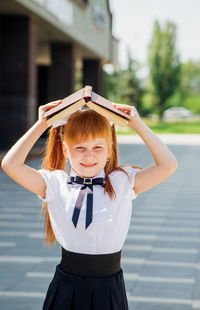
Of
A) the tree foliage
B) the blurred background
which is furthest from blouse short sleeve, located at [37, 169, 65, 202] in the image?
the tree foliage

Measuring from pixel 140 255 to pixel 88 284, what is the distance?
3.05 meters

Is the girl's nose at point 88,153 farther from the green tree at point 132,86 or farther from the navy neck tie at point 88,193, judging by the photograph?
the green tree at point 132,86

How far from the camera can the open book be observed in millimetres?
1971

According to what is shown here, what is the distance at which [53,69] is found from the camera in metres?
20.3

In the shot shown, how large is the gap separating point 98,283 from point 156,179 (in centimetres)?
51

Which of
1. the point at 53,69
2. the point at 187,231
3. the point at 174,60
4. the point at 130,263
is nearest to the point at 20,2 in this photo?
the point at 53,69

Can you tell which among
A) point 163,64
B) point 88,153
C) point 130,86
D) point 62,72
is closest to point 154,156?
point 88,153

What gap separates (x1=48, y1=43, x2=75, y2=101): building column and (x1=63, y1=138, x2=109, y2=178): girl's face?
18.1 m

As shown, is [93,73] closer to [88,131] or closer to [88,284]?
[88,131]

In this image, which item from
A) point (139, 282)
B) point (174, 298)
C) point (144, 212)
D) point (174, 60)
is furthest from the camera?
point (174, 60)

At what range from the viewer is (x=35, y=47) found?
15844 mm

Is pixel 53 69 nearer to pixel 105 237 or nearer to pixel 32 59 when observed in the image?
pixel 32 59

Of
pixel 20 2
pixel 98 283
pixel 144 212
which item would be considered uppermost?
pixel 20 2

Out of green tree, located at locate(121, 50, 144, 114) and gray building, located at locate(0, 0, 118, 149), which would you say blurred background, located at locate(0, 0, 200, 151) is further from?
green tree, located at locate(121, 50, 144, 114)
